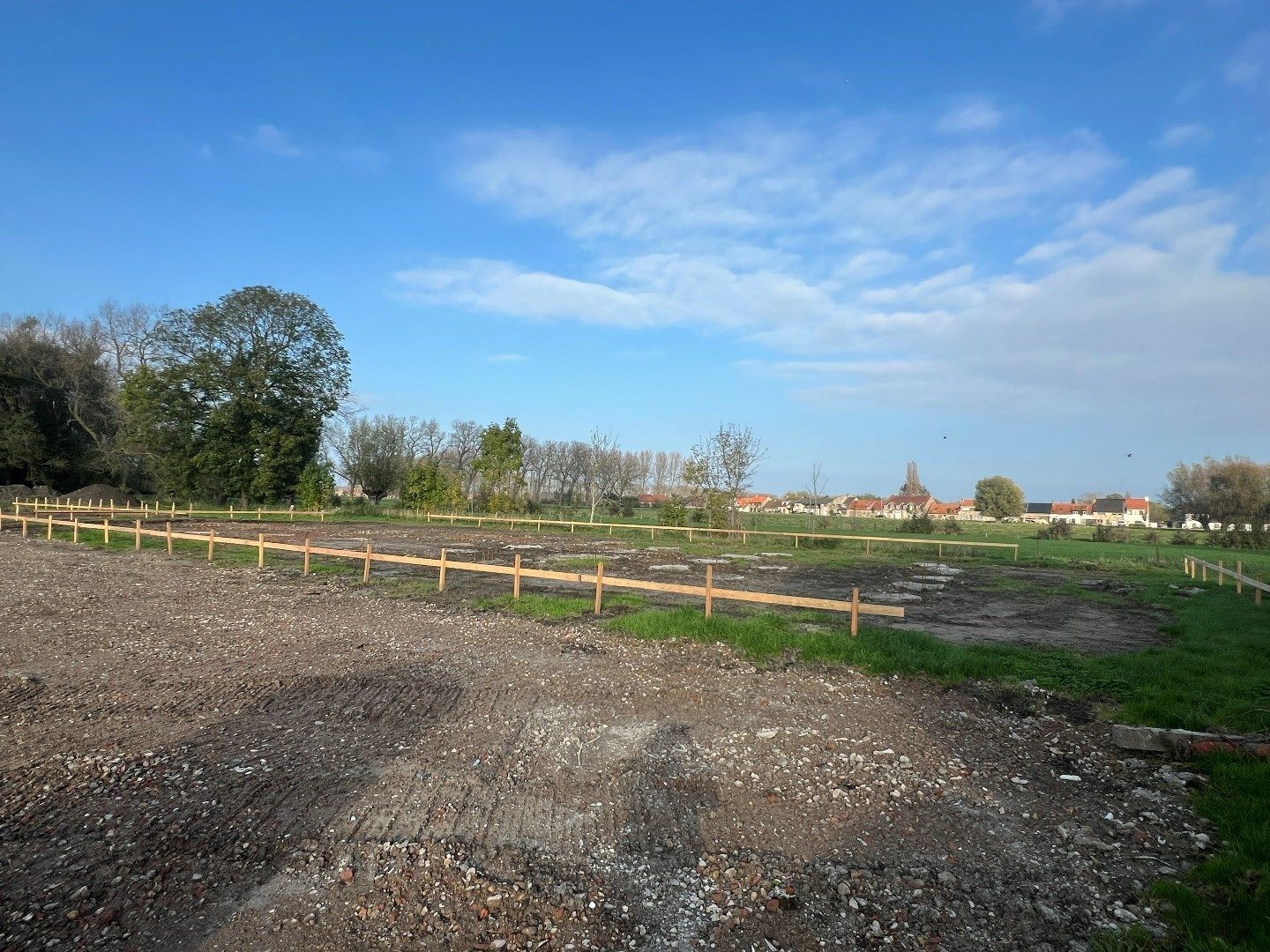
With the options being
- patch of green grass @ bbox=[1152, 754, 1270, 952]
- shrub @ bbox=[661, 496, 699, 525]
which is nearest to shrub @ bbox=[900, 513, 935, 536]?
shrub @ bbox=[661, 496, 699, 525]

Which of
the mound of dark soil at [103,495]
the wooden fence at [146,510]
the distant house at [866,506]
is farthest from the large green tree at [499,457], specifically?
the distant house at [866,506]

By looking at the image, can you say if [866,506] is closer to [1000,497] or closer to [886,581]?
[1000,497]

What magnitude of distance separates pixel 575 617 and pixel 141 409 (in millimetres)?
46749

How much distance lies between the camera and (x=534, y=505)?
178 ft

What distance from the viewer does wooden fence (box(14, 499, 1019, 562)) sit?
35594mm

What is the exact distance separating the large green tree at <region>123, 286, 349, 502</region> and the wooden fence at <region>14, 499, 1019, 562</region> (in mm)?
2713

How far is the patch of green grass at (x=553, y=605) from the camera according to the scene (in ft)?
42.5

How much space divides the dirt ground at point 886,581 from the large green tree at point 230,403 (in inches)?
504

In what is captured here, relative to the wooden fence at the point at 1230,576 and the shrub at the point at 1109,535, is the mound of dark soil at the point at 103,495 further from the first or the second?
the shrub at the point at 1109,535

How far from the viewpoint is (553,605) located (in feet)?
44.2

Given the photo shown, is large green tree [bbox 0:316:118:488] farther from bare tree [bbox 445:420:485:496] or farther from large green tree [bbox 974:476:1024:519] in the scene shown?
large green tree [bbox 974:476:1024:519]

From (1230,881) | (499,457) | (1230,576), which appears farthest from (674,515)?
(1230,881)

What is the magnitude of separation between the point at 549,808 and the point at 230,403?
1978 inches

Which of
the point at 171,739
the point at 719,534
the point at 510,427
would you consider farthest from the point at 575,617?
the point at 510,427
